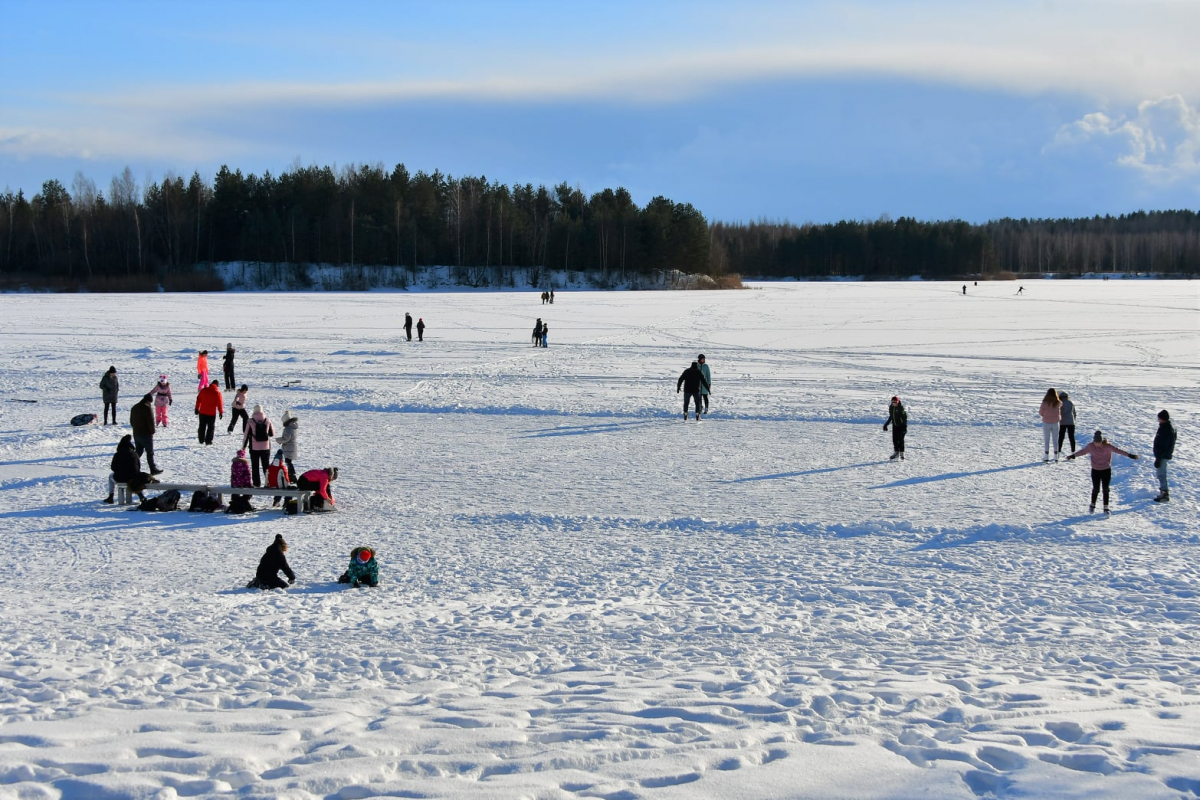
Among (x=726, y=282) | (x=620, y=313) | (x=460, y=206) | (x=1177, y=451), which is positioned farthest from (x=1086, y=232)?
(x=1177, y=451)

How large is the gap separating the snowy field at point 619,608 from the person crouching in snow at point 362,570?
0.52ft

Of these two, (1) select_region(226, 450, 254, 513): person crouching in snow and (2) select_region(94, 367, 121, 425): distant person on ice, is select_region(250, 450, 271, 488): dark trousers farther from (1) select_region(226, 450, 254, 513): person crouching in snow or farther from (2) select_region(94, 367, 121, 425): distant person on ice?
(2) select_region(94, 367, 121, 425): distant person on ice

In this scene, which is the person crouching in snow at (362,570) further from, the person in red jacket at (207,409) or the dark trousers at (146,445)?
the person in red jacket at (207,409)

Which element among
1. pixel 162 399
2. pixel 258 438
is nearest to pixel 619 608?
pixel 258 438

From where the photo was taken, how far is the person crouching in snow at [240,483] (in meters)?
11.4

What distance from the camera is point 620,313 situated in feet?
156

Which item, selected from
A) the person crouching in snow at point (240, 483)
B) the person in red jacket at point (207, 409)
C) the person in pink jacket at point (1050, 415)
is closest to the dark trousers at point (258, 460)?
the person crouching in snow at point (240, 483)

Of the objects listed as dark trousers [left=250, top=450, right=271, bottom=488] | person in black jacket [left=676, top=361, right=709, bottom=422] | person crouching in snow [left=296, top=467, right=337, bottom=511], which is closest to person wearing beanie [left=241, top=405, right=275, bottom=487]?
dark trousers [left=250, top=450, right=271, bottom=488]

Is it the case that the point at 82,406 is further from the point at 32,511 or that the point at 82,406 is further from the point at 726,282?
the point at 726,282

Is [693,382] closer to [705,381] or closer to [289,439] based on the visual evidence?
[705,381]

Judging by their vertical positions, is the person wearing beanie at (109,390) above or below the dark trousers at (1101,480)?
above

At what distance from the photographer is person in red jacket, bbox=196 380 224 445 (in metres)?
15.2

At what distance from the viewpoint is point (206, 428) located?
15578mm

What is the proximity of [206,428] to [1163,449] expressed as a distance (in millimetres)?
14770
